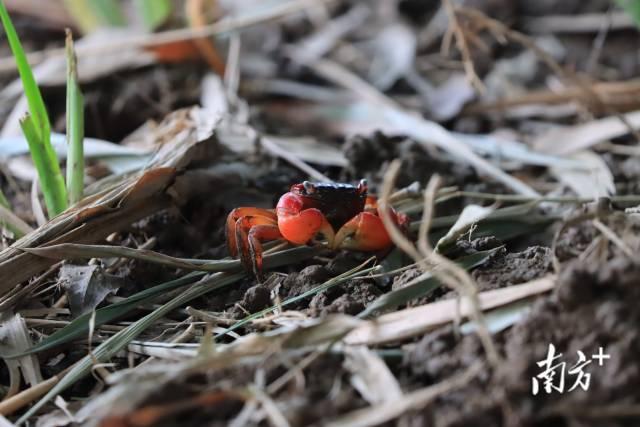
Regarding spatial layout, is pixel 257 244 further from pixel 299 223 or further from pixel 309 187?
pixel 309 187

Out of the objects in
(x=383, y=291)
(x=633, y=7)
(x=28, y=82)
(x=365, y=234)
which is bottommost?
(x=383, y=291)

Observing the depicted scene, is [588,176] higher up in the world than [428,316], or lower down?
lower down

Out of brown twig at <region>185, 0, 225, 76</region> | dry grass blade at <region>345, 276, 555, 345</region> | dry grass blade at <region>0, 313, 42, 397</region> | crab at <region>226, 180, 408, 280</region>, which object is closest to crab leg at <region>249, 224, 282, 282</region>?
crab at <region>226, 180, 408, 280</region>

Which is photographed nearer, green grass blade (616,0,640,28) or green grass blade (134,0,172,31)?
green grass blade (616,0,640,28)

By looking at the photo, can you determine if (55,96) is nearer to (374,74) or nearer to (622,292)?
(374,74)

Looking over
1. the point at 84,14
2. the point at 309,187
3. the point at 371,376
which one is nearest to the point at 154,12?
the point at 84,14

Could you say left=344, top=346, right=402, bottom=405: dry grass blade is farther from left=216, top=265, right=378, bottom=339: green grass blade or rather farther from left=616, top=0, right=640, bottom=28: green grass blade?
left=616, top=0, right=640, bottom=28: green grass blade
